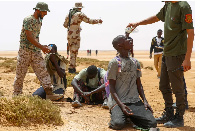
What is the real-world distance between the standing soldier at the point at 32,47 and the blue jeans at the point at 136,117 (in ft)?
7.30

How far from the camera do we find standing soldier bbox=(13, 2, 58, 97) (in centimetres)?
645

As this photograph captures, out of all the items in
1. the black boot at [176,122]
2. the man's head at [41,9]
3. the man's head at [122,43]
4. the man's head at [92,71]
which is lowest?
the black boot at [176,122]

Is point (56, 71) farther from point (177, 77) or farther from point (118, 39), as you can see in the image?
point (177, 77)

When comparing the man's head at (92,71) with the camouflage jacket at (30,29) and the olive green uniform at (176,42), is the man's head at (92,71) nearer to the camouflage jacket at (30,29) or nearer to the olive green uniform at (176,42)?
the camouflage jacket at (30,29)

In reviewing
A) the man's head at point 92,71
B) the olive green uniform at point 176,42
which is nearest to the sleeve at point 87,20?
the man's head at point 92,71

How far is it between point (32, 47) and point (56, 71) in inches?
41.9

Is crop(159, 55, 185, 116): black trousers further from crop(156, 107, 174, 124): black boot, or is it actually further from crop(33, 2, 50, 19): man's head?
crop(33, 2, 50, 19): man's head

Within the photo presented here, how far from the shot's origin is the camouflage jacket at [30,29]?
21.2 ft

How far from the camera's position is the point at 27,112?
4766mm

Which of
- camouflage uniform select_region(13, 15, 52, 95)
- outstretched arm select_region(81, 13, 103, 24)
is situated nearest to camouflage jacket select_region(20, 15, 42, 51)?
camouflage uniform select_region(13, 15, 52, 95)

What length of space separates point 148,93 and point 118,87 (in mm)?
4194

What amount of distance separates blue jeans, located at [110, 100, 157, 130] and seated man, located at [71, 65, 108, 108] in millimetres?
1662

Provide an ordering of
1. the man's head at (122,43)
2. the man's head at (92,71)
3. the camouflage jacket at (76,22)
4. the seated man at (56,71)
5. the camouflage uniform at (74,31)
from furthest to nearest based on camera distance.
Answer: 1. the camouflage uniform at (74,31)
2. the camouflage jacket at (76,22)
3. the seated man at (56,71)
4. the man's head at (92,71)
5. the man's head at (122,43)

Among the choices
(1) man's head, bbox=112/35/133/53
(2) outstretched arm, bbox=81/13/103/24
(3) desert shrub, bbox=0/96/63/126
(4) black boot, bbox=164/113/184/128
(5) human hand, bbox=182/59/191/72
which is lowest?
(4) black boot, bbox=164/113/184/128
